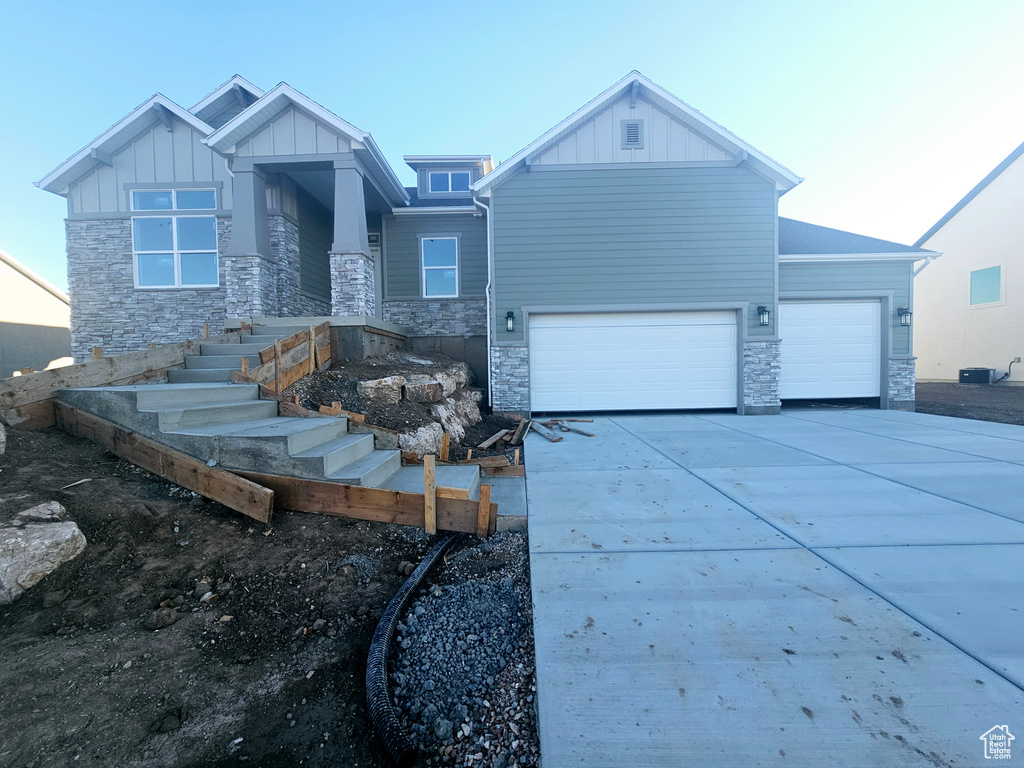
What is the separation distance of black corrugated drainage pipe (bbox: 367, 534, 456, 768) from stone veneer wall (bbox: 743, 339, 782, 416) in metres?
8.03

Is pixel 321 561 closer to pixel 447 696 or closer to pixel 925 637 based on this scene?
pixel 447 696

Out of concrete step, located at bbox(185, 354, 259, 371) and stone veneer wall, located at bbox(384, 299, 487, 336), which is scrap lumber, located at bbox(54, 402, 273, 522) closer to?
concrete step, located at bbox(185, 354, 259, 371)

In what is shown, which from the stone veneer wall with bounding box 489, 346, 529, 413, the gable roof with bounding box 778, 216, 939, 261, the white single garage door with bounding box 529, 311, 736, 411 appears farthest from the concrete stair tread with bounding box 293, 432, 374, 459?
the gable roof with bounding box 778, 216, 939, 261

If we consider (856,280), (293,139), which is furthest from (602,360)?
(293,139)

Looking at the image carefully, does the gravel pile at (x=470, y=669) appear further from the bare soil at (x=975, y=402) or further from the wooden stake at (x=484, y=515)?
the bare soil at (x=975, y=402)

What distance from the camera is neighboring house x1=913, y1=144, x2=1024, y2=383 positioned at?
1357 centimetres

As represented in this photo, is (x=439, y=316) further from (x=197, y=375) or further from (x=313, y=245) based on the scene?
(x=197, y=375)

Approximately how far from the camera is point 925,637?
202 cm

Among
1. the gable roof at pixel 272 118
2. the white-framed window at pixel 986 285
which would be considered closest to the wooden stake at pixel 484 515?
the gable roof at pixel 272 118

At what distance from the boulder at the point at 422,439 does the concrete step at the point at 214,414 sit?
56.3 inches

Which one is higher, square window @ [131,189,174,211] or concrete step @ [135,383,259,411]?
square window @ [131,189,174,211]

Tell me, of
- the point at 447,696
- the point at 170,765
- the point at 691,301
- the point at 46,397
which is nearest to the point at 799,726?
the point at 447,696

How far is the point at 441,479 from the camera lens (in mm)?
4121

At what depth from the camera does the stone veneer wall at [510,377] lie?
339 inches
